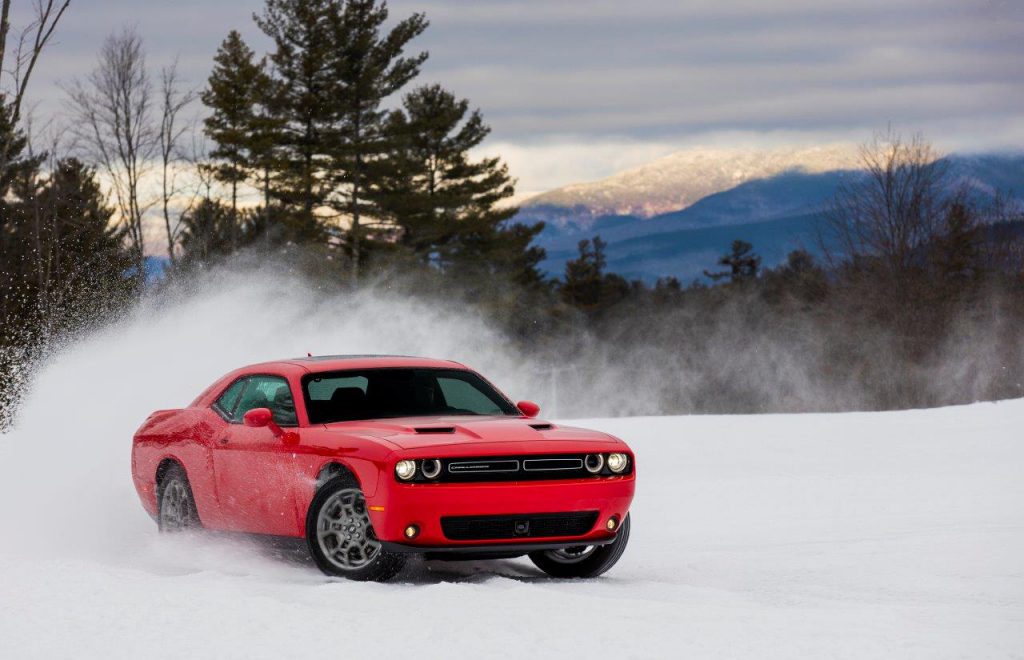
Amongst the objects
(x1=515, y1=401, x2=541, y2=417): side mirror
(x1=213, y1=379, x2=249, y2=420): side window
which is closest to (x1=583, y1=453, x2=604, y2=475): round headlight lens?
(x1=515, y1=401, x2=541, y2=417): side mirror

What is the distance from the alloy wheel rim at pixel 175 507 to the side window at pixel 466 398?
1948 mm

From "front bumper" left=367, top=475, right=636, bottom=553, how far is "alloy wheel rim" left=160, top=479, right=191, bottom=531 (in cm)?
255

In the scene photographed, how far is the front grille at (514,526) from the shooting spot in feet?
23.5

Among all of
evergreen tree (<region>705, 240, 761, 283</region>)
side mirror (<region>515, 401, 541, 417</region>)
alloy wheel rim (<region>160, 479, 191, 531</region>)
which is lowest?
alloy wheel rim (<region>160, 479, 191, 531</region>)

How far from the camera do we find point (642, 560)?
30.4 ft

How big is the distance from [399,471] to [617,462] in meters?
1.35

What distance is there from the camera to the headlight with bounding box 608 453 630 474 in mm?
7648

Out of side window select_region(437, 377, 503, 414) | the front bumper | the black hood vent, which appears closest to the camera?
the front bumper

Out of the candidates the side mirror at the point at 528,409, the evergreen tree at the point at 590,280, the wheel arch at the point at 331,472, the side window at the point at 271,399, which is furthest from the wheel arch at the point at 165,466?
the evergreen tree at the point at 590,280

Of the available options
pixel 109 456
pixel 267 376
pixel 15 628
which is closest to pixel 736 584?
pixel 267 376

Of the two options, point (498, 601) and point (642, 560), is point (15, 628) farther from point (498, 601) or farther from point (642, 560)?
point (642, 560)

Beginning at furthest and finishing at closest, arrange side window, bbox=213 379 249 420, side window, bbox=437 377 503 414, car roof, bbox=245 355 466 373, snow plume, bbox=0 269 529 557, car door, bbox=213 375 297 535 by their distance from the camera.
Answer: snow plume, bbox=0 269 529 557 < side window, bbox=213 379 249 420 < side window, bbox=437 377 503 414 < car roof, bbox=245 355 466 373 < car door, bbox=213 375 297 535

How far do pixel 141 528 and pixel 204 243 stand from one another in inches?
1557

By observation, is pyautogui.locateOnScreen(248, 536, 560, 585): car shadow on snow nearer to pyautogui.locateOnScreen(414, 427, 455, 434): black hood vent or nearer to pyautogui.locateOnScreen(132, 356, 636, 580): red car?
pyautogui.locateOnScreen(132, 356, 636, 580): red car
